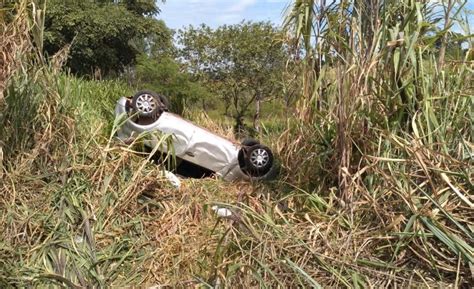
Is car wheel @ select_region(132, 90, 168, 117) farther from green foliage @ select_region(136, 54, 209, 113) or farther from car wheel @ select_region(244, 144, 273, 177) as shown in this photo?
green foliage @ select_region(136, 54, 209, 113)

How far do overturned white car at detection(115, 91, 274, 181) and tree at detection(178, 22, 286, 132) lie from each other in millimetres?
8810

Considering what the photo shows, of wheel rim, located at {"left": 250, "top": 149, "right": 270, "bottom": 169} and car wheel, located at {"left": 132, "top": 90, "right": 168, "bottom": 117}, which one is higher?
car wheel, located at {"left": 132, "top": 90, "right": 168, "bottom": 117}

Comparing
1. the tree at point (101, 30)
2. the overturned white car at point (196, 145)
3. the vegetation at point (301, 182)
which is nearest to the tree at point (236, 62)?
the tree at point (101, 30)

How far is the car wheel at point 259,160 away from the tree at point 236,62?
29.5 feet

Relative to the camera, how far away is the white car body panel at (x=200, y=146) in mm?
5562

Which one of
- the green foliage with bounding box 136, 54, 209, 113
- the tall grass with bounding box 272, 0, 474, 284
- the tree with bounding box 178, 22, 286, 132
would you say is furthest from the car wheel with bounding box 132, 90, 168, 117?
the tree with bounding box 178, 22, 286, 132

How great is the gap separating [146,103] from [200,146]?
0.74 meters

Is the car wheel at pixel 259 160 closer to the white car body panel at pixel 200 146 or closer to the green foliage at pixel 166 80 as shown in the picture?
the white car body panel at pixel 200 146

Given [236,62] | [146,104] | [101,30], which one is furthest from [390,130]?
[101,30]

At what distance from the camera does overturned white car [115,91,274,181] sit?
A: 551 cm

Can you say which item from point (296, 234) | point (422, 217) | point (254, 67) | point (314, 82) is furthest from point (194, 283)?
point (254, 67)

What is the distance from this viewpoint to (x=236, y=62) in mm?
15102

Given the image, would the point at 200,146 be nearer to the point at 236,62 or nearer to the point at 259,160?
the point at 259,160

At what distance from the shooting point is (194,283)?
3.33 meters
